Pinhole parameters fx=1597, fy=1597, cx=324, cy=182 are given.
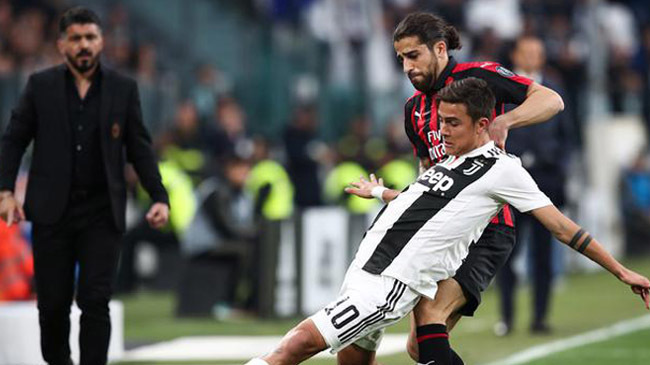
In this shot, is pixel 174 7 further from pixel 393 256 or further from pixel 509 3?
pixel 393 256

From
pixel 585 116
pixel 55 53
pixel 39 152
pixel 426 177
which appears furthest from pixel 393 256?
pixel 585 116

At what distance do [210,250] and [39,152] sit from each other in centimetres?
726

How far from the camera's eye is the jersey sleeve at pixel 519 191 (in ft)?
24.2

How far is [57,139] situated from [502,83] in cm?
264

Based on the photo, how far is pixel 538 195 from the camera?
7.38 meters

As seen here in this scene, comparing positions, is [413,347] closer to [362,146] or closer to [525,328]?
[525,328]

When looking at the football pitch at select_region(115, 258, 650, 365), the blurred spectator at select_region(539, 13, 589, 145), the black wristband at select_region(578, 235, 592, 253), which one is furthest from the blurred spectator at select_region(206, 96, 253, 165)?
the black wristband at select_region(578, 235, 592, 253)

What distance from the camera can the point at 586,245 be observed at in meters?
7.33

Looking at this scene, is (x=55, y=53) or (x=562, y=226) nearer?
(x=562, y=226)

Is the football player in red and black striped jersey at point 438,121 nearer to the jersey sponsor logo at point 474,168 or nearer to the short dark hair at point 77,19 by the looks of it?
the jersey sponsor logo at point 474,168

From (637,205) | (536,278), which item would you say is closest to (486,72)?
(536,278)

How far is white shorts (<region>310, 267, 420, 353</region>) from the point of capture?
7.16 metres

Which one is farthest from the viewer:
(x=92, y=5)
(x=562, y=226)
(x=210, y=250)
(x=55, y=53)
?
(x=92, y=5)

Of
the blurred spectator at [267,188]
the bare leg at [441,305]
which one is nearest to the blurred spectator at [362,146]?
the blurred spectator at [267,188]
